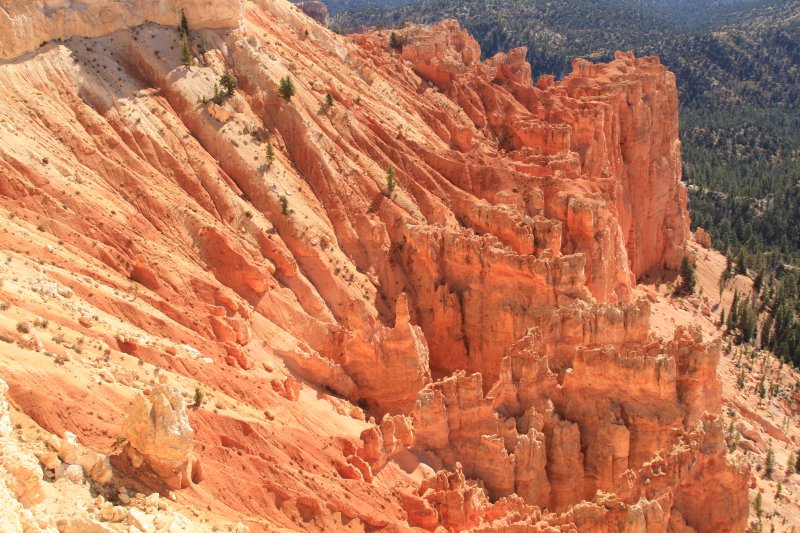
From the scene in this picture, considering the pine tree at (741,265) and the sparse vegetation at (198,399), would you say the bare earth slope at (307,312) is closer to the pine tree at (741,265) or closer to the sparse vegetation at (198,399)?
the sparse vegetation at (198,399)

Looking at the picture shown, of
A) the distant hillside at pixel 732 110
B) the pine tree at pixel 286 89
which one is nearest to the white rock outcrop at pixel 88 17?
the pine tree at pixel 286 89

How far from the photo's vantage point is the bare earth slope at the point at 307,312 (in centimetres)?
2323

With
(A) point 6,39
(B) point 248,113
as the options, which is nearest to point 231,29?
(B) point 248,113

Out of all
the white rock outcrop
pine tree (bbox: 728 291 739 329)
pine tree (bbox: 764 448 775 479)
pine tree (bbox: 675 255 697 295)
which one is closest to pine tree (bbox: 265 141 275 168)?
the white rock outcrop

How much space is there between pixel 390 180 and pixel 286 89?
290 inches

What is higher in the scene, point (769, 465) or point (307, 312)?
point (307, 312)

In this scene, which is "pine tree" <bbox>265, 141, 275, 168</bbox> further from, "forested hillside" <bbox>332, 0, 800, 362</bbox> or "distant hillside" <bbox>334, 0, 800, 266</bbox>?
"distant hillside" <bbox>334, 0, 800, 266</bbox>

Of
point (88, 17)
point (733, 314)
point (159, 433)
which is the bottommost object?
point (733, 314)

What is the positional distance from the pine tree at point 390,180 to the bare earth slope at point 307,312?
168mm

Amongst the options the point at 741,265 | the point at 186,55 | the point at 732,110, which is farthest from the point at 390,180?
the point at 732,110

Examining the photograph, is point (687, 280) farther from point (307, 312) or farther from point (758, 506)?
point (307, 312)

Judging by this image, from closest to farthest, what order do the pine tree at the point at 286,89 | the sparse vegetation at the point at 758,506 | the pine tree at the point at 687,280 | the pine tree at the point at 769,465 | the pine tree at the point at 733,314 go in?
the sparse vegetation at the point at 758,506
the pine tree at the point at 769,465
the pine tree at the point at 286,89
the pine tree at the point at 733,314
the pine tree at the point at 687,280

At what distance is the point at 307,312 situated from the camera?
39.3 m

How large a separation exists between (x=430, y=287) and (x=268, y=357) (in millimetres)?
11488
